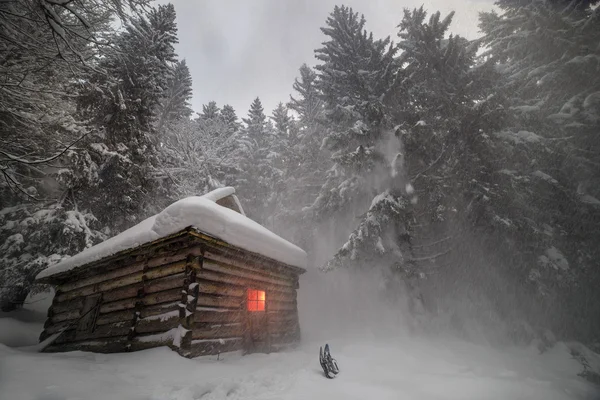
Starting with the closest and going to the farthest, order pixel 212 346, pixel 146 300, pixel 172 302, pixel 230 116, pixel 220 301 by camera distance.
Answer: pixel 172 302
pixel 212 346
pixel 146 300
pixel 220 301
pixel 230 116

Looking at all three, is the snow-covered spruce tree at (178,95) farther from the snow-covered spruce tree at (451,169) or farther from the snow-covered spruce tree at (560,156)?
the snow-covered spruce tree at (560,156)

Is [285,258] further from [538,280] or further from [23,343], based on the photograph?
[23,343]

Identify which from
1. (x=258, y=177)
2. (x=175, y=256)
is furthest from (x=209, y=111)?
(x=175, y=256)

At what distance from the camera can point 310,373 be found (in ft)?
19.0

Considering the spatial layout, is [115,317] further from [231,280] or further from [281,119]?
[281,119]

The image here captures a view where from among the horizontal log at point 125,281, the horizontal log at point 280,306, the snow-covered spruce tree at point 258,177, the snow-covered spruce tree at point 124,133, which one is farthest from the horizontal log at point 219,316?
the snow-covered spruce tree at point 258,177

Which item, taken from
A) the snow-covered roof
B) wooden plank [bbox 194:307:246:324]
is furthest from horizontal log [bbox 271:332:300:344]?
the snow-covered roof

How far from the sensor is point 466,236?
39.1 feet

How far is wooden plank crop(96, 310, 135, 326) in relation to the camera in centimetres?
698

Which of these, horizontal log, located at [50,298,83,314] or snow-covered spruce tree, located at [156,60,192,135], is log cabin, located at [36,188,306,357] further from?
snow-covered spruce tree, located at [156,60,192,135]

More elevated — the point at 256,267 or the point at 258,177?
the point at 258,177

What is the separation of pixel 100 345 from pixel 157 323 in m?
2.33

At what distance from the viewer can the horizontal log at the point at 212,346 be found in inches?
236

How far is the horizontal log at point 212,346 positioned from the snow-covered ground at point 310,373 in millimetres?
160
